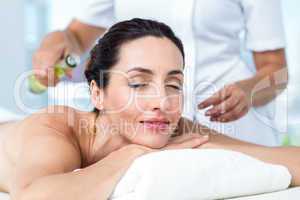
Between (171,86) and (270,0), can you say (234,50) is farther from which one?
(171,86)

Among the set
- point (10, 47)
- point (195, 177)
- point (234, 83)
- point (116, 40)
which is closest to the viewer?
point (195, 177)

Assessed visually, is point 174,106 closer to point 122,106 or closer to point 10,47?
point 122,106

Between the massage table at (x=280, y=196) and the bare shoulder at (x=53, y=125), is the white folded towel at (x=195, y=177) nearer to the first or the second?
the massage table at (x=280, y=196)

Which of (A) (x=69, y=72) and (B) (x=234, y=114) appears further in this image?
(A) (x=69, y=72)

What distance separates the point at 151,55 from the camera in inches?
54.4

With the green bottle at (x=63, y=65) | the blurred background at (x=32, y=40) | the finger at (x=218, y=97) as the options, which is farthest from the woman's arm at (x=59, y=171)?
the blurred background at (x=32, y=40)

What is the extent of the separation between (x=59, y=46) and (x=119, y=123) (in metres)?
0.59

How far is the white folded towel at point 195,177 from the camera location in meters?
1.03

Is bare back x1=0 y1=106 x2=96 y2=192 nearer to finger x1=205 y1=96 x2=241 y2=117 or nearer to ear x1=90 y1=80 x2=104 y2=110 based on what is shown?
ear x1=90 y1=80 x2=104 y2=110

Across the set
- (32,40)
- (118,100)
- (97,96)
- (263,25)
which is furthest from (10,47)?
(118,100)

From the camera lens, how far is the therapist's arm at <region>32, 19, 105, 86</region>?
1.85m

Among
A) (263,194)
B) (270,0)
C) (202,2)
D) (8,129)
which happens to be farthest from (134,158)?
(270,0)

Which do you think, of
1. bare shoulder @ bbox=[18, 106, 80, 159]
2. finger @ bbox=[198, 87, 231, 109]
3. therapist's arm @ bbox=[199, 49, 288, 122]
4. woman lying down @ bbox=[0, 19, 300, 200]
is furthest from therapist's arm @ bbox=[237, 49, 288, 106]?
bare shoulder @ bbox=[18, 106, 80, 159]

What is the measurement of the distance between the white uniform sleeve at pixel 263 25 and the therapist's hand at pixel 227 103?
283mm
